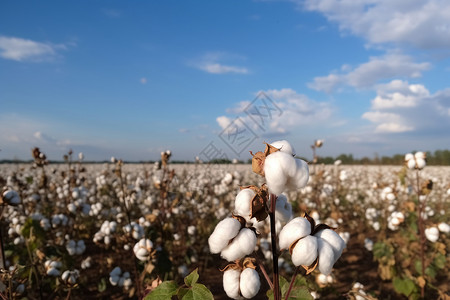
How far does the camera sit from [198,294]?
1.38 m

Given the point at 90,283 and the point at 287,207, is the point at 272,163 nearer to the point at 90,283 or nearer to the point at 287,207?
the point at 287,207

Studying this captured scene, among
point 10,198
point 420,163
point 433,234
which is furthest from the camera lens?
point 433,234

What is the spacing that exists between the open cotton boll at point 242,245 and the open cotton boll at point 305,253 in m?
0.17

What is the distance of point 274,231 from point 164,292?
0.55 meters

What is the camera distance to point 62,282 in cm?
293

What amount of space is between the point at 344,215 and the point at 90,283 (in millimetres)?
7185

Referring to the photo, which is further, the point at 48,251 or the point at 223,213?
the point at 223,213

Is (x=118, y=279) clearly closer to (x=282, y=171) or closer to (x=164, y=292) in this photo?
(x=164, y=292)

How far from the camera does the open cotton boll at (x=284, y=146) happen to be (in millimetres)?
1274

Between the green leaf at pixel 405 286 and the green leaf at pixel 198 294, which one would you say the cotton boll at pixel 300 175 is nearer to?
the green leaf at pixel 198 294

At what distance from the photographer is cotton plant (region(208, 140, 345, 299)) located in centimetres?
116

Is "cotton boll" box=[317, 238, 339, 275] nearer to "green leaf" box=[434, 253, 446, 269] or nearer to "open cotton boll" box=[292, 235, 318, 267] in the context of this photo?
"open cotton boll" box=[292, 235, 318, 267]

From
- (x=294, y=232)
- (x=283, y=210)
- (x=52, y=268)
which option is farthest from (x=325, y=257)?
(x=52, y=268)

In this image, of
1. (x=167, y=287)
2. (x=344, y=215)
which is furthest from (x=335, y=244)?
(x=344, y=215)
